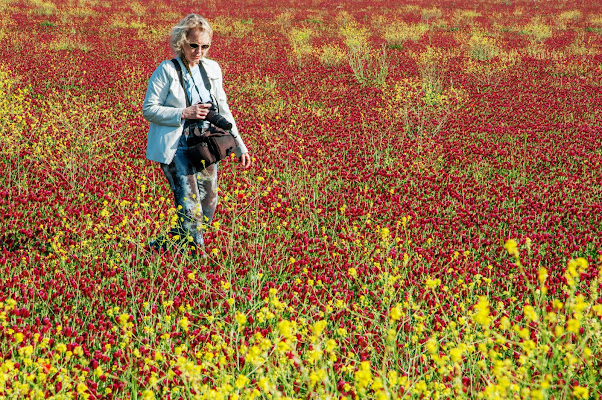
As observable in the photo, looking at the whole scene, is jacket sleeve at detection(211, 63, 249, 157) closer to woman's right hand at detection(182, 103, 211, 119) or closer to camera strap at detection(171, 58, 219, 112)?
camera strap at detection(171, 58, 219, 112)

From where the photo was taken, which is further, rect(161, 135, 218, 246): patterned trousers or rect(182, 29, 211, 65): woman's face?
rect(161, 135, 218, 246): patterned trousers

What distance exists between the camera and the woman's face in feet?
12.1

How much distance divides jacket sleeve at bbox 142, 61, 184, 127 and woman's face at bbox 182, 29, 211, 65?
0.17 metres

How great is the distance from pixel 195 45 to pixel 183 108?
0.46m

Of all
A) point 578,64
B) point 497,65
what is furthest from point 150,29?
point 578,64

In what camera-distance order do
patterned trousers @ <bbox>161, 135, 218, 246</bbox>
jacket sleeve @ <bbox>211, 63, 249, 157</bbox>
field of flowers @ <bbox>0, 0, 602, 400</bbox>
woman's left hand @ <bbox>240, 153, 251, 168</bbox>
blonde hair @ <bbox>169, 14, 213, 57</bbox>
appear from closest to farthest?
field of flowers @ <bbox>0, 0, 602, 400</bbox> < blonde hair @ <bbox>169, 14, 213, 57</bbox> < patterned trousers @ <bbox>161, 135, 218, 246</bbox> < jacket sleeve @ <bbox>211, 63, 249, 157</bbox> < woman's left hand @ <bbox>240, 153, 251, 168</bbox>

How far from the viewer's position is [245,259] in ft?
13.4

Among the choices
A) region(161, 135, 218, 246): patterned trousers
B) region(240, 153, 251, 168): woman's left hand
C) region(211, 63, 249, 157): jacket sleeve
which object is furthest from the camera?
region(240, 153, 251, 168): woman's left hand

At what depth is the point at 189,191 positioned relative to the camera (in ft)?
13.3

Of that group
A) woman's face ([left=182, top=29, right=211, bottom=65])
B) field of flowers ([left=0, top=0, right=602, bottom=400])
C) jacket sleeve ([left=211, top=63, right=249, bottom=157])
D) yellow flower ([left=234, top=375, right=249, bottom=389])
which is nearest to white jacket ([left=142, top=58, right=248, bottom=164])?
woman's face ([left=182, top=29, right=211, bottom=65])

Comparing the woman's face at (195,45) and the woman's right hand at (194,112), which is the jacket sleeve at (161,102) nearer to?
the woman's right hand at (194,112)

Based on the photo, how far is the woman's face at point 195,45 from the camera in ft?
12.1

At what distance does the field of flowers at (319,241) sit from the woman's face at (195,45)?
1228mm

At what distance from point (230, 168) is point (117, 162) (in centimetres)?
137
